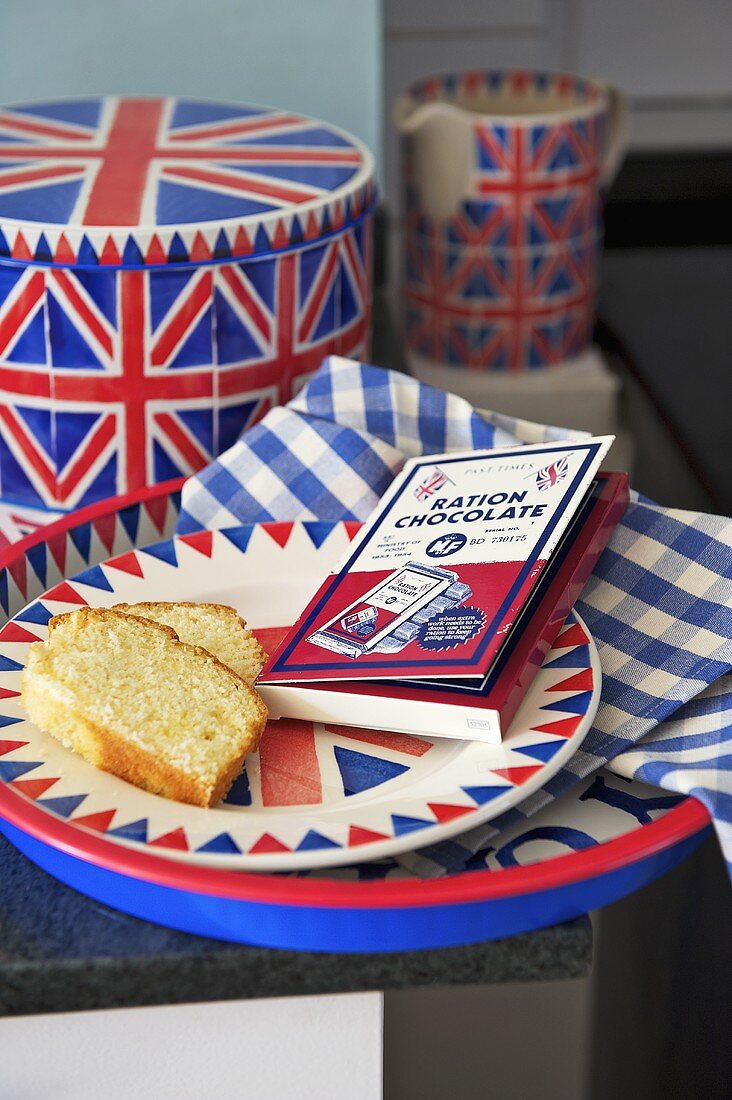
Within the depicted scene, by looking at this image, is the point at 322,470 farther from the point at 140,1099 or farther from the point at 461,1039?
the point at 461,1039

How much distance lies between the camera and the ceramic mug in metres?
1.01

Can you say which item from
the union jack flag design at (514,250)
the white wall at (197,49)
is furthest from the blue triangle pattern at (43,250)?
the union jack flag design at (514,250)

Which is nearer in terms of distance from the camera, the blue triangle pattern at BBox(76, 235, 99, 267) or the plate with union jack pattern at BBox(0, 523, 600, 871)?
the plate with union jack pattern at BBox(0, 523, 600, 871)

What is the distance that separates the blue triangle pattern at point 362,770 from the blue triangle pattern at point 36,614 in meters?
0.13

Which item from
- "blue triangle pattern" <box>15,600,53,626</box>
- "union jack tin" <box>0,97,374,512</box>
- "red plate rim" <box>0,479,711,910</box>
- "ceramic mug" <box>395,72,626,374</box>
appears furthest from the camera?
"ceramic mug" <box>395,72,626,374</box>

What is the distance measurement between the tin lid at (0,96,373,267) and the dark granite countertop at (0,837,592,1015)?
32cm

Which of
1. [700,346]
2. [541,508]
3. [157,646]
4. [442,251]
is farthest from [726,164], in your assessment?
[157,646]

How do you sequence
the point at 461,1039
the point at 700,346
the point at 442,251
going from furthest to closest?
1. the point at 700,346
2. the point at 442,251
3. the point at 461,1039

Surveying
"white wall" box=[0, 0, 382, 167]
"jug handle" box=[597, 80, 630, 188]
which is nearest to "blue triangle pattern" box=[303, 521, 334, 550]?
"white wall" box=[0, 0, 382, 167]

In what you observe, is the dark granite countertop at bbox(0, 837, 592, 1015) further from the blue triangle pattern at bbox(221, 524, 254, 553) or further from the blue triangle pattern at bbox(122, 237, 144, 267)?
the blue triangle pattern at bbox(122, 237, 144, 267)

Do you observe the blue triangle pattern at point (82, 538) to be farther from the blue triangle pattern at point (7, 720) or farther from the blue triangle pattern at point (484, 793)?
the blue triangle pattern at point (484, 793)

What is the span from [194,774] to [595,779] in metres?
0.15

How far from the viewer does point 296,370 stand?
2.08ft

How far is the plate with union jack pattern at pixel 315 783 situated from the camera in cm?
36
